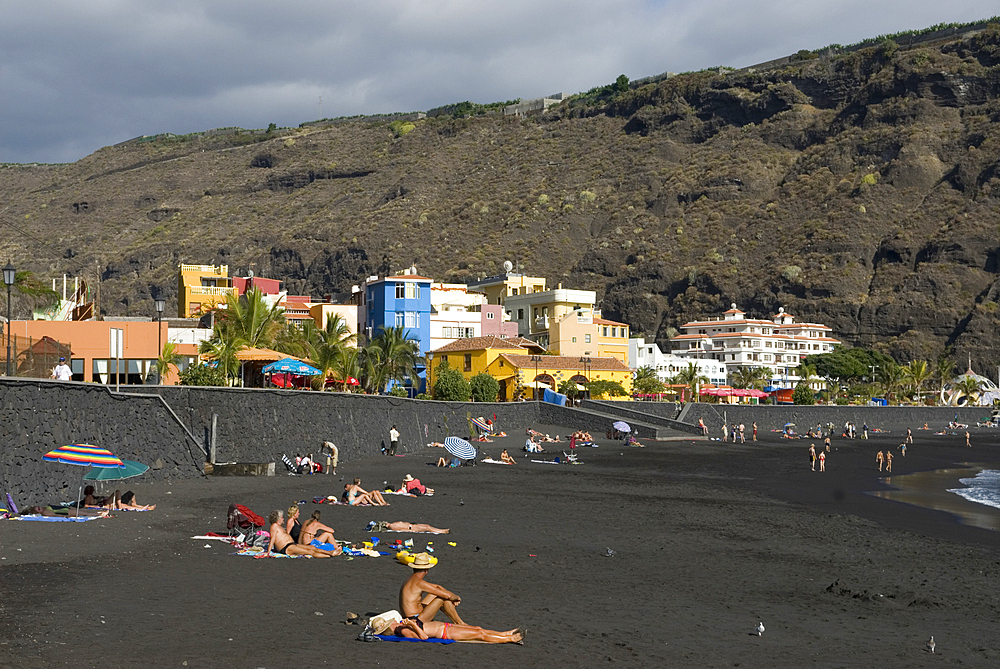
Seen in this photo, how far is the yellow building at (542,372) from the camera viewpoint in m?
68.7

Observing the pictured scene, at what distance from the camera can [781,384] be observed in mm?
116500

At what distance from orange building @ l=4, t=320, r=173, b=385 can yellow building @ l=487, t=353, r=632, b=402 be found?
32.8 meters

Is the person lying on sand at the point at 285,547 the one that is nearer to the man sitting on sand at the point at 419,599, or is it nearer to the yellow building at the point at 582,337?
the man sitting on sand at the point at 419,599

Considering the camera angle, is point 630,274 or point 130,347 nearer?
point 130,347

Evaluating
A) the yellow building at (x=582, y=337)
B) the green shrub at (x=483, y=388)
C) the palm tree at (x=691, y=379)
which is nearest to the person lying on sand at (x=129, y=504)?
the green shrub at (x=483, y=388)

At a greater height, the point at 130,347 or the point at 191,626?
the point at 130,347

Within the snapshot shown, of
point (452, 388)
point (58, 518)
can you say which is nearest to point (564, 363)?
point (452, 388)

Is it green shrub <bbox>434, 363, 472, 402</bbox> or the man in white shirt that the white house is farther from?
the man in white shirt

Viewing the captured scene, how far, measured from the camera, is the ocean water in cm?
3079

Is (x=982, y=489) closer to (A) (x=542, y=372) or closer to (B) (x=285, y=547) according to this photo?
(B) (x=285, y=547)

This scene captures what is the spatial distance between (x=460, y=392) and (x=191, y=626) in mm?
48565

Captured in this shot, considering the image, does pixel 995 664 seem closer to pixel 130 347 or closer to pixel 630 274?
pixel 130 347

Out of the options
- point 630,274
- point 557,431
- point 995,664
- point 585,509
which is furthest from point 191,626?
point 630,274

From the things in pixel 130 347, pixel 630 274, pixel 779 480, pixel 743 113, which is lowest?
pixel 779 480
